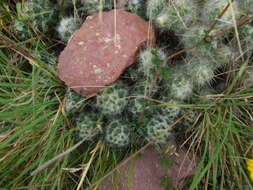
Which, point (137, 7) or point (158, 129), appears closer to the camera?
point (158, 129)

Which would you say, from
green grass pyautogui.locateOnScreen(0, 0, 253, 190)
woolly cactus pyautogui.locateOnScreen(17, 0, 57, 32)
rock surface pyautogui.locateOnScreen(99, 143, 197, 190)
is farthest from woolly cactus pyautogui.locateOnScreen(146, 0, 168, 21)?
rock surface pyautogui.locateOnScreen(99, 143, 197, 190)

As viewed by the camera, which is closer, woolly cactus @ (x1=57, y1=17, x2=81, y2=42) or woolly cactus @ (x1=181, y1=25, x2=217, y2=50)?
woolly cactus @ (x1=181, y1=25, x2=217, y2=50)

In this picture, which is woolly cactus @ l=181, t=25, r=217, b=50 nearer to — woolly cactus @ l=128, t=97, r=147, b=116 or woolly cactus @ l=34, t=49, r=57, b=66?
woolly cactus @ l=128, t=97, r=147, b=116

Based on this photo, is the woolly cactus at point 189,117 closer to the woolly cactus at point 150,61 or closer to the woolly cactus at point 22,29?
the woolly cactus at point 150,61

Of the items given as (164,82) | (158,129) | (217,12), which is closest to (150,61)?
(164,82)

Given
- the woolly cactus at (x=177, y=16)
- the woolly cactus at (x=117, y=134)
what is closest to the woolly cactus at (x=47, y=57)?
the woolly cactus at (x=117, y=134)

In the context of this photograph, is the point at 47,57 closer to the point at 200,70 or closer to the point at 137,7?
the point at 137,7
